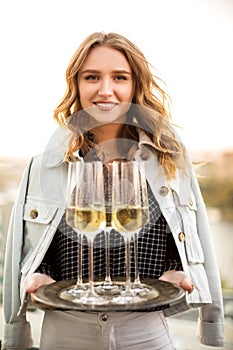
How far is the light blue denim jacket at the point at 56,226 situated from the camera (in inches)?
65.4

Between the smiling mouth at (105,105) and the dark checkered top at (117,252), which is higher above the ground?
the smiling mouth at (105,105)

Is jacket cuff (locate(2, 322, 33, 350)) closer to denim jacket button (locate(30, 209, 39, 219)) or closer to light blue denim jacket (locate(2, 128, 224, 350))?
light blue denim jacket (locate(2, 128, 224, 350))

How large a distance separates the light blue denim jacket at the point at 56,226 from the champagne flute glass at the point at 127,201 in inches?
14.8

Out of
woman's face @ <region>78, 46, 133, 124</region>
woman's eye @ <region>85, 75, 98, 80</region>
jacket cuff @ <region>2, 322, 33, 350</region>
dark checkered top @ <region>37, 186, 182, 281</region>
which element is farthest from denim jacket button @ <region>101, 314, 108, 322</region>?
woman's eye @ <region>85, 75, 98, 80</region>

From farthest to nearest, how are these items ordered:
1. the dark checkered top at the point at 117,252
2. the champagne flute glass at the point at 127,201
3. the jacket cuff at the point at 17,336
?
the jacket cuff at the point at 17,336, the dark checkered top at the point at 117,252, the champagne flute glass at the point at 127,201

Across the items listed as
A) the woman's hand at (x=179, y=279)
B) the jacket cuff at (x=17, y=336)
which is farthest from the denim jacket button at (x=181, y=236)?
the jacket cuff at (x=17, y=336)

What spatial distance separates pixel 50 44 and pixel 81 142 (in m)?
0.79

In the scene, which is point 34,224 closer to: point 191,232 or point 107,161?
point 107,161

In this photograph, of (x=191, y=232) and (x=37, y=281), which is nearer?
(x=37, y=281)

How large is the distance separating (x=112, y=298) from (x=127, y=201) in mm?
219

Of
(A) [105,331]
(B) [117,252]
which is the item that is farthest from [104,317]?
(B) [117,252]

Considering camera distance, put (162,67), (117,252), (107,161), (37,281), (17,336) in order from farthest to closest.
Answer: (162,67)
(17,336)
(107,161)
(117,252)
(37,281)

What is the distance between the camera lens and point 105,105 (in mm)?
1597

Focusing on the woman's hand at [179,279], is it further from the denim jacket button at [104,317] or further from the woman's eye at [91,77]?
the woman's eye at [91,77]
